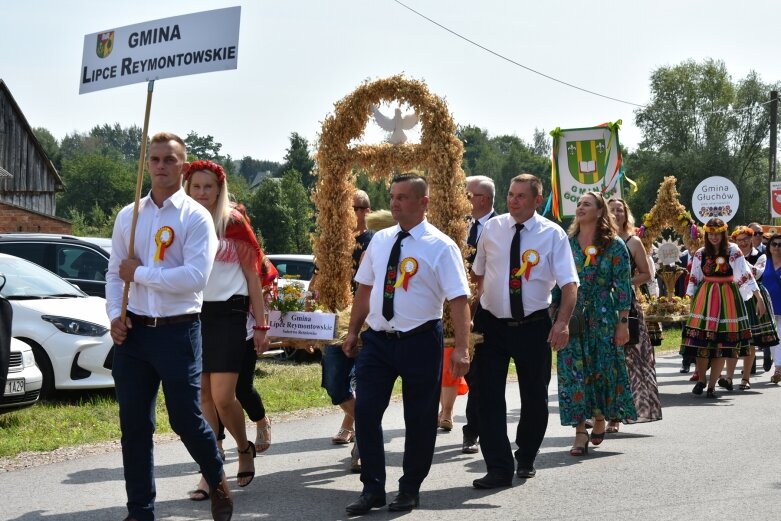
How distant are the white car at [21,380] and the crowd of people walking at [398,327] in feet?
7.76

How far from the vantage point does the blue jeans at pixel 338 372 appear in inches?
310

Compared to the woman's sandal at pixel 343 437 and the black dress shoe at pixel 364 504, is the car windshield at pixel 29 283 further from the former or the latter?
the black dress shoe at pixel 364 504

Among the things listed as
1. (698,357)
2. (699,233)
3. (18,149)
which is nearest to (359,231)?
(698,357)

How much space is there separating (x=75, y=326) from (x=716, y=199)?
14.8 metres

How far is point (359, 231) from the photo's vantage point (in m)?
8.98

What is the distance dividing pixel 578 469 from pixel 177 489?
281 cm

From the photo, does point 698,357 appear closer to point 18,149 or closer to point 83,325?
point 83,325

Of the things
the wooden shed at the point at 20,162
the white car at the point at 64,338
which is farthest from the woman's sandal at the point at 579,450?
the wooden shed at the point at 20,162

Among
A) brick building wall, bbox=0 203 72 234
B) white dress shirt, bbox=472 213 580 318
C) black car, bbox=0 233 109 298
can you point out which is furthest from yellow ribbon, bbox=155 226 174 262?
brick building wall, bbox=0 203 72 234

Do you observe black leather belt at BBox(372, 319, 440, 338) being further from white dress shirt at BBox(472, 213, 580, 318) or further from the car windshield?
the car windshield

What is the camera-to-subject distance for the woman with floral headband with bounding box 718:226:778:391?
13367 mm

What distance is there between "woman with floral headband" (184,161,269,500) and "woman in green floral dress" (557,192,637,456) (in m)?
2.88

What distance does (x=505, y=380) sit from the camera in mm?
7449

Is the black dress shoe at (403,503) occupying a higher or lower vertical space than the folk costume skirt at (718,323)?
lower
